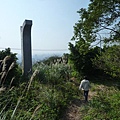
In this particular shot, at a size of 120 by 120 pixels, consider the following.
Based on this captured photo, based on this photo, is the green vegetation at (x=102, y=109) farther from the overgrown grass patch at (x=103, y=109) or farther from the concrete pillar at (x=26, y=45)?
the concrete pillar at (x=26, y=45)

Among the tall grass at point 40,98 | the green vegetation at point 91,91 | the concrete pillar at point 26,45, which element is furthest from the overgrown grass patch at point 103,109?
the concrete pillar at point 26,45

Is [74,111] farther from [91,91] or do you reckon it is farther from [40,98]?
[91,91]

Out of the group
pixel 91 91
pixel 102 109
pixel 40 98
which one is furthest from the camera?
pixel 91 91

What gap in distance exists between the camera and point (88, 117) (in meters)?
6.50

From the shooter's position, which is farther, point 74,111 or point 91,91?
point 91,91

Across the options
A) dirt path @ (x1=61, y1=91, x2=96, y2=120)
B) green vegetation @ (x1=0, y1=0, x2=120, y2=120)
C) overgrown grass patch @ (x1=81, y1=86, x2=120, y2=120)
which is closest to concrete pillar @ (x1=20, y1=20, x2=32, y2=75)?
green vegetation @ (x1=0, y1=0, x2=120, y2=120)

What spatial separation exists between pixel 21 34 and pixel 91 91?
438cm

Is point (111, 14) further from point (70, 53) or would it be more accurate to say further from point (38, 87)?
point (70, 53)

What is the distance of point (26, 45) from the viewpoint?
1020 cm

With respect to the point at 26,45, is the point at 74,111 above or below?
below

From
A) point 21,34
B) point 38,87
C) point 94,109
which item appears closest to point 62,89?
point 38,87

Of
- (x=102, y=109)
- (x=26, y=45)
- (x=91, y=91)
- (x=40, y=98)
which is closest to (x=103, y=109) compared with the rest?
(x=102, y=109)

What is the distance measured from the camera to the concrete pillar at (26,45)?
1015 cm

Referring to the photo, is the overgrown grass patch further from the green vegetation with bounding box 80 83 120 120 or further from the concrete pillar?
the concrete pillar
